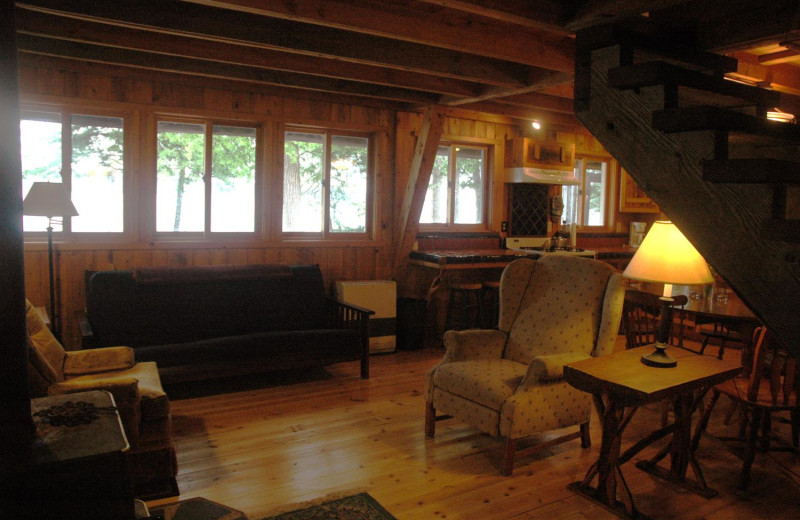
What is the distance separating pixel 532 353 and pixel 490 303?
8.90 ft

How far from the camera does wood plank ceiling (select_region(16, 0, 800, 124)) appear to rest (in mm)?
2807

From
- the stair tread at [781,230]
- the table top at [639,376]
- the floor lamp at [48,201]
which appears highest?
the floor lamp at [48,201]

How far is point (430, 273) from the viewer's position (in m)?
6.15

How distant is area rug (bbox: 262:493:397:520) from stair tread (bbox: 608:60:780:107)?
2037 mm

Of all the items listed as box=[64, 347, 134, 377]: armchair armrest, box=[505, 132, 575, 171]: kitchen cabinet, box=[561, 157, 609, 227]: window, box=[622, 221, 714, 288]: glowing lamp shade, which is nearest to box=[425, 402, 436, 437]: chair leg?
box=[622, 221, 714, 288]: glowing lamp shade

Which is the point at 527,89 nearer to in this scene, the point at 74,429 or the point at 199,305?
the point at 199,305

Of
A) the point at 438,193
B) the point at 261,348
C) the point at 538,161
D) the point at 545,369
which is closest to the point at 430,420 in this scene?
the point at 545,369

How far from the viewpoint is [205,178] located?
16.5ft

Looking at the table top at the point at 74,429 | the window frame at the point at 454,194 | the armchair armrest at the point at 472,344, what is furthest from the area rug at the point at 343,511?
the window frame at the point at 454,194

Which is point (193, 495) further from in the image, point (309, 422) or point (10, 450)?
point (10, 450)

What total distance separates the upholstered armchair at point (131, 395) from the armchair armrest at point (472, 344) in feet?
5.37

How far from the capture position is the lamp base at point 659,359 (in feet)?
9.37

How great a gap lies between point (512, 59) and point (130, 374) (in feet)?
9.47

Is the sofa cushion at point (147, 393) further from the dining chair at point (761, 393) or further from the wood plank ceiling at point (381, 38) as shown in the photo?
the dining chair at point (761, 393)
